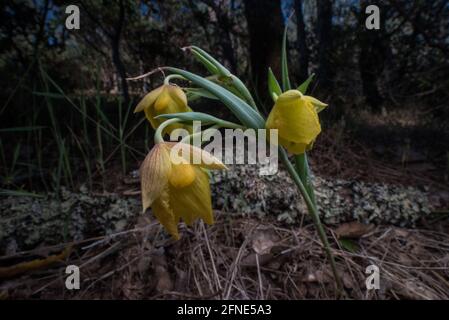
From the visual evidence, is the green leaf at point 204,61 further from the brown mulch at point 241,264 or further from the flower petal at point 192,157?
the brown mulch at point 241,264

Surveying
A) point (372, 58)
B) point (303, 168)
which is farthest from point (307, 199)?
point (372, 58)

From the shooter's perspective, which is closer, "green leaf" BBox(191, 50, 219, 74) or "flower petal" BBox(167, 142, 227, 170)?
"flower petal" BBox(167, 142, 227, 170)

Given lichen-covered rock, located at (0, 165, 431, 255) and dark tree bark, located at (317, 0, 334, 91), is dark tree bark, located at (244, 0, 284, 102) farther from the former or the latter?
lichen-covered rock, located at (0, 165, 431, 255)

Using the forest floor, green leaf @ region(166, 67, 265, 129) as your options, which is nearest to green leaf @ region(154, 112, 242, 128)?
green leaf @ region(166, 67, 265, 129)

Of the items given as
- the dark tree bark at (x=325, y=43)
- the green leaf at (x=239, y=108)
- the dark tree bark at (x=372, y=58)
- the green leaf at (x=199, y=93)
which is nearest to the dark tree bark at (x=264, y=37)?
the dark tree bark at (x=325, y=43)

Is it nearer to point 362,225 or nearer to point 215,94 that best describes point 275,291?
point 362,225

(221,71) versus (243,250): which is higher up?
(221,71)

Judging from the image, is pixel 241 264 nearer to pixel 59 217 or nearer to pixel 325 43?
pixel 59 217
